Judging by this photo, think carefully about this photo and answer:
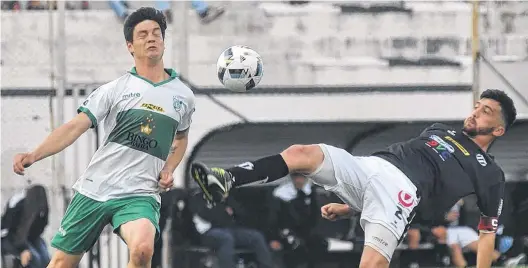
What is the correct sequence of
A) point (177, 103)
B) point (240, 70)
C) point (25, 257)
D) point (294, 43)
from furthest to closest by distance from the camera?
point (294, 43)
point (25, 257)
point (240, 70)
point (177, 103)

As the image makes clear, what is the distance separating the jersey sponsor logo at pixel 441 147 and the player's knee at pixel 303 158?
1.01 m

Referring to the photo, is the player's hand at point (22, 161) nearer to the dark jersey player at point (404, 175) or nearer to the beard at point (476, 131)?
the dark jersey player at point (404, 175)

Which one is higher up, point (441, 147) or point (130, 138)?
point (130, 138)

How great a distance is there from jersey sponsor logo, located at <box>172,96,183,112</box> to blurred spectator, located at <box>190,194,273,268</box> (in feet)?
15.7

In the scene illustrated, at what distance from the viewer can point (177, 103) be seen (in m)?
7.31

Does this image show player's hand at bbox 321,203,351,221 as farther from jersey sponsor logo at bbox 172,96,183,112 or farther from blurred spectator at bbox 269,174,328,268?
blurred spectator at bbox 269,174,328,268

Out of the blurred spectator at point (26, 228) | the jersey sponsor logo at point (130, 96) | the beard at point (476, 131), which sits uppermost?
the jersey sponsor logo at point (130, 96)

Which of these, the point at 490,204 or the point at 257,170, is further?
the point at 490,204

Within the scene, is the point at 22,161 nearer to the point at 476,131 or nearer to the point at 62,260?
the point at 62,260

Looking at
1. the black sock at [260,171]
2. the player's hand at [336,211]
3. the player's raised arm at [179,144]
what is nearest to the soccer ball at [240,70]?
the player's raised arm at [179,144]

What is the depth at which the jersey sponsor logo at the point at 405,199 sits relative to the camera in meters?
7.48

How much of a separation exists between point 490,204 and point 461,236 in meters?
4.67

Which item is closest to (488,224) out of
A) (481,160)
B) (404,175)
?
(481,160)

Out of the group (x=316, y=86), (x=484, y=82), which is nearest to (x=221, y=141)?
(x=316, y=86)
